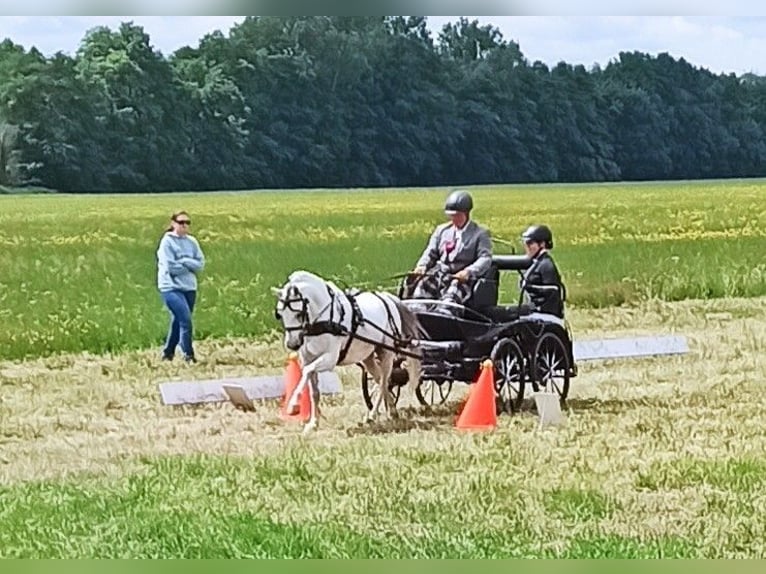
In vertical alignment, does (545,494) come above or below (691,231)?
below

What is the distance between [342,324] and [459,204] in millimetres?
614

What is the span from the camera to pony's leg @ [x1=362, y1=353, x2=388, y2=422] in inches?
220

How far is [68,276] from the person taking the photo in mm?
5621

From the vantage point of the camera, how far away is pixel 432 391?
5684 mm

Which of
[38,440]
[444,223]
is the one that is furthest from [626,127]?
[38,440]

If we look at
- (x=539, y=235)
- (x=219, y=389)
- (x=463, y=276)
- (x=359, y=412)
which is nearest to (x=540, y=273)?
(x=539, y=235)

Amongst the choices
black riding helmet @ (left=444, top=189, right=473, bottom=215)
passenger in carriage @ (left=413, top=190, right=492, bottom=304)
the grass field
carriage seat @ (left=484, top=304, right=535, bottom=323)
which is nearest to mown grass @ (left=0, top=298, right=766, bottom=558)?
the grass field

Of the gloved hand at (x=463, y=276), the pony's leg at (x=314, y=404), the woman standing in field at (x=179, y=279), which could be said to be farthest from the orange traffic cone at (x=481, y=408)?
the woman standing in field at (x=179, y=279)

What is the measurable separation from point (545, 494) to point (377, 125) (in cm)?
147

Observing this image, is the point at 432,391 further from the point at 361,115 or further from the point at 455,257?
the point at 361,115

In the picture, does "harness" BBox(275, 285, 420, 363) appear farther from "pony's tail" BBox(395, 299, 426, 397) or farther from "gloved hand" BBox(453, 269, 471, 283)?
"gloved hand" BBox(453, 269, 471, 283)

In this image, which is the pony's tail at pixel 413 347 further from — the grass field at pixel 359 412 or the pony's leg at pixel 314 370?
the pony's leg at pixel 314 370

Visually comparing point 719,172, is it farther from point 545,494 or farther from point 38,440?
point 38,440

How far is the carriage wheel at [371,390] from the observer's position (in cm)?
563
